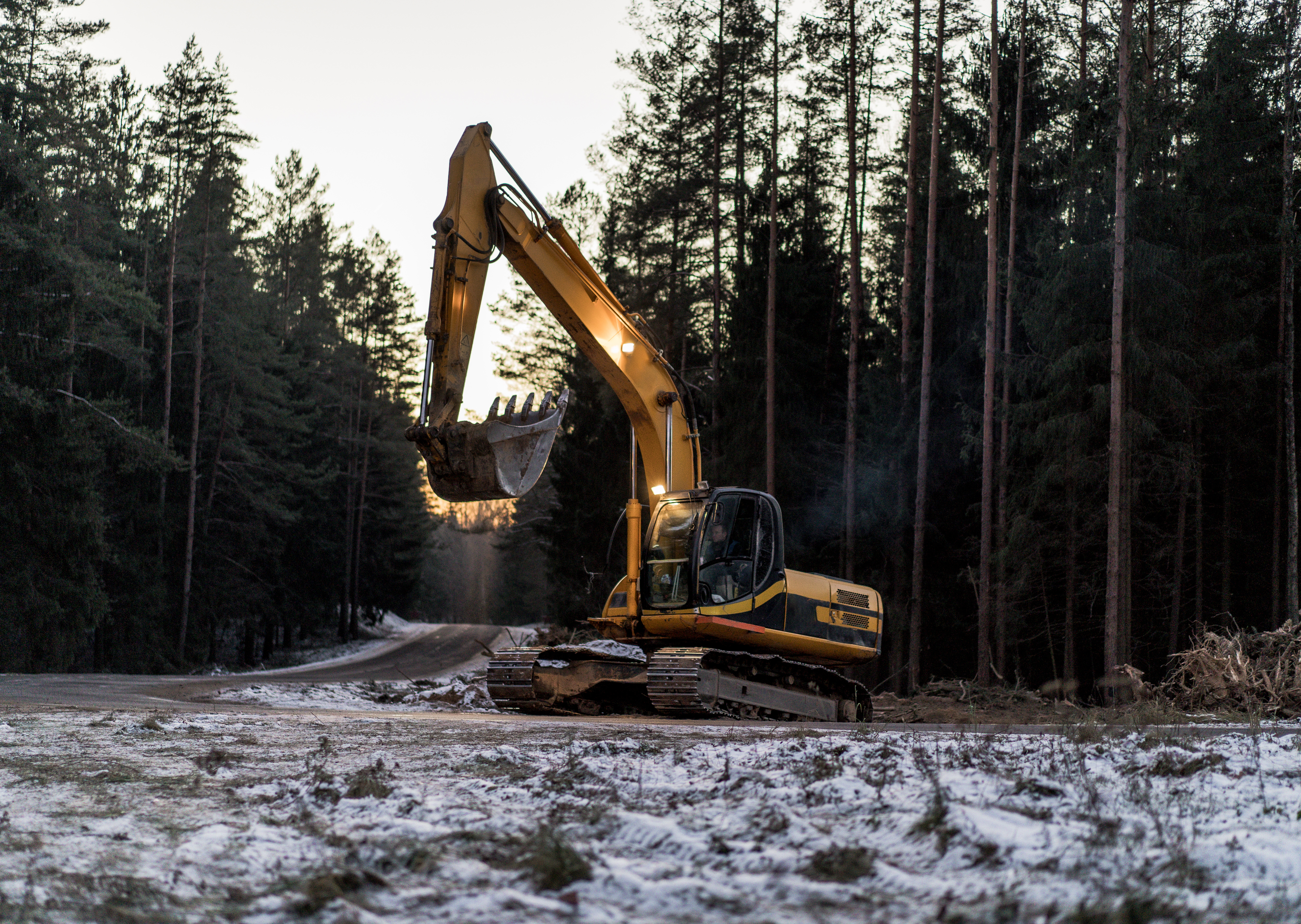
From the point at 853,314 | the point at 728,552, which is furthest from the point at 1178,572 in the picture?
the point at 728,552

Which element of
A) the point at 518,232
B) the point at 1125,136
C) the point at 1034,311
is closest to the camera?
the point at 518,232

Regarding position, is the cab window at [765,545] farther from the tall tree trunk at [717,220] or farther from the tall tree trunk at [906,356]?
the tall tree trunk at [717,220]

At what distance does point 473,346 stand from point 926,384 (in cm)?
1542

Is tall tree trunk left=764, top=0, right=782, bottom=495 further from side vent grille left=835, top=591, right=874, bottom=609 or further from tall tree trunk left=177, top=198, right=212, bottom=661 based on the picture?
tall tree trunk left=177, top=198, right=212, bottom=661

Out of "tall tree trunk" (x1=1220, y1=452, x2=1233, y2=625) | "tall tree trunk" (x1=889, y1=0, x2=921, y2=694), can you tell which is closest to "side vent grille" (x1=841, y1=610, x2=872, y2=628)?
"tall tree trunk" (x1=889, y1=0, x2=921, y2=694)

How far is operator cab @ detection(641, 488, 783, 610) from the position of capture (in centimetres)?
1310

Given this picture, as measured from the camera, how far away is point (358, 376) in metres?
54.5

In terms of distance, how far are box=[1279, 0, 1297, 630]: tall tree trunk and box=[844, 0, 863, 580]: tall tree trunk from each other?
30.2 ft

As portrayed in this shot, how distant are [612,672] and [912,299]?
17.5 metres


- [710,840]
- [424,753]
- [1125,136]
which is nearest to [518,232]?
[424,753]

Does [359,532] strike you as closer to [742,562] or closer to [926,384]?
[926,384]

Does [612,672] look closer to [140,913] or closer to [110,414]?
[140,913]

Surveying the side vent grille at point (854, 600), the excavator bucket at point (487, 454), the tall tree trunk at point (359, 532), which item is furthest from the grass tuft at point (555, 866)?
the tall tree trunk at point (359, 532)

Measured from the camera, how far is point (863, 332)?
3272 cm
